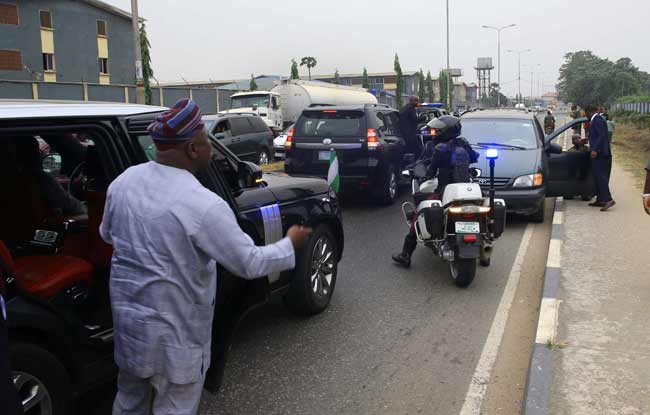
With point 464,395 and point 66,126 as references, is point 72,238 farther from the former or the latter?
point 464,395

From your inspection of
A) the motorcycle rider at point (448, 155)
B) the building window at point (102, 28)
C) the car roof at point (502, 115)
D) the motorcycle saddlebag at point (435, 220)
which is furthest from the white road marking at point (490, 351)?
the building window at point (102, 28)

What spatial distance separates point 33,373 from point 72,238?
1.85 meters

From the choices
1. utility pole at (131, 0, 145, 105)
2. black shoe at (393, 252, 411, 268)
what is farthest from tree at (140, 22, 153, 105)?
black shoe at (393, 252, 411, 268)

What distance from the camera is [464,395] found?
164 inches

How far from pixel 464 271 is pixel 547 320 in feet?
4.21

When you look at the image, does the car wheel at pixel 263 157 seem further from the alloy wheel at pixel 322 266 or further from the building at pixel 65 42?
the building at pixel 65 42

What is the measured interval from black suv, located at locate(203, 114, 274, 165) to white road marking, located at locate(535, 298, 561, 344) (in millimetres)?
11723

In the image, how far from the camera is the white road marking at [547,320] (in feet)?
15.9

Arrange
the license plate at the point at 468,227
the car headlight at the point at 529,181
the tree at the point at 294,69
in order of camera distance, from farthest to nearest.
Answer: the tree at the point at 294,69 < the car headlight at the point at 529,181 < the license plate at the point at 468,227

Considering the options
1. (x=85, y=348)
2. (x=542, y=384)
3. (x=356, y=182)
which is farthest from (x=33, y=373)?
(x=356, y=182)

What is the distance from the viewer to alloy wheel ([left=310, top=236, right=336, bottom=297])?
5.38 meters

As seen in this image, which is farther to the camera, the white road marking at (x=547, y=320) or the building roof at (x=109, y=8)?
the building roof at (x=109, y=8)

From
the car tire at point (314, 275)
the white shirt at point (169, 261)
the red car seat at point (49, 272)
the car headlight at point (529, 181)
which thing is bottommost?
the car tire at point (314, 275)

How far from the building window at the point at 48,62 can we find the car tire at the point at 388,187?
122 ft
